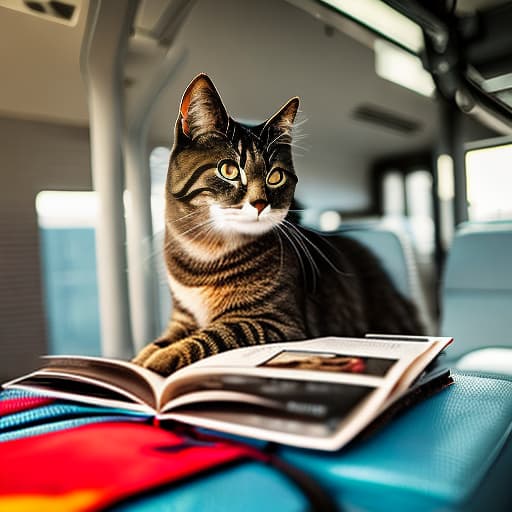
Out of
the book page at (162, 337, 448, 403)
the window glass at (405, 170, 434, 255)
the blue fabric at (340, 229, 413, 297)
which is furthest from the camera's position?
the window glass at (405, 170, 434, 255)

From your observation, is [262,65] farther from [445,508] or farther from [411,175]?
[445,508]

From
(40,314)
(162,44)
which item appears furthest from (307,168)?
(40,314)

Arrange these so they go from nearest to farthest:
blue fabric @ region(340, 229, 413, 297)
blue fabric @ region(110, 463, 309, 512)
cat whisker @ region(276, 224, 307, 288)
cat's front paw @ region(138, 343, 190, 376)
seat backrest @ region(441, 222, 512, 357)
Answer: blue fabric @ region(110, 463, 309, 512) → cat's front paw @ region(138, 343, 190, 376) → cat whisker @ region(276, 224, 307, 288) → blue fabric @ region(340, 229, 413, 297) → seat backrest @ region(441, 222, 512, 357)

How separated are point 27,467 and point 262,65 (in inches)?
32.2

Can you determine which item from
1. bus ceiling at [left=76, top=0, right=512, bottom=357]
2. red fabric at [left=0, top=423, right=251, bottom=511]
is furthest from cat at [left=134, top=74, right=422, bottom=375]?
red fabric at [left=0, top=423, right=251, bottom=511]

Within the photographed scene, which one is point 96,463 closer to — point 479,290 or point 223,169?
point 223,169

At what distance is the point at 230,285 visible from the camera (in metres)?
0.80

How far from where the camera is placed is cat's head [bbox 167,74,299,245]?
76 cm

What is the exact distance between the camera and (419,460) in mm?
428

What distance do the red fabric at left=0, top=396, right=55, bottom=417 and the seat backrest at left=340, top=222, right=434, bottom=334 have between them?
0.67 metres

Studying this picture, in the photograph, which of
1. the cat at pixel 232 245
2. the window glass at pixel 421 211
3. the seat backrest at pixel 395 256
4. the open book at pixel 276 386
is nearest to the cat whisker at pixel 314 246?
the cat at pixel 232 245

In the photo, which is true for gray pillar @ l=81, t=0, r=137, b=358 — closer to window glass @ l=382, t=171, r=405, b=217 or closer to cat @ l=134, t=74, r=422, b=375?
cat @ l=134, t=74, r=422, b=375

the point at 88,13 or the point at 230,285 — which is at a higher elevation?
the point at 88,13

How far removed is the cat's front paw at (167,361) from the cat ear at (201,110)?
1.16 ft
